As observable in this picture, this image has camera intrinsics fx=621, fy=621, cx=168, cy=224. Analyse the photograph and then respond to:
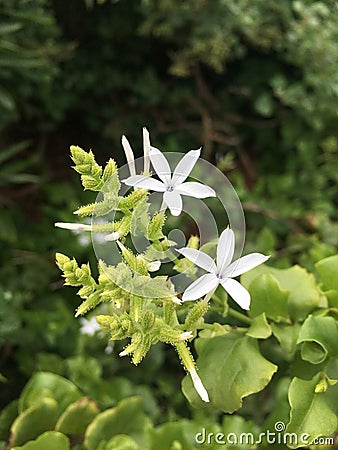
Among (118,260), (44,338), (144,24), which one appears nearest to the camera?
(118,260)

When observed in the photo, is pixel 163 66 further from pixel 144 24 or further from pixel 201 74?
pixel 144 24

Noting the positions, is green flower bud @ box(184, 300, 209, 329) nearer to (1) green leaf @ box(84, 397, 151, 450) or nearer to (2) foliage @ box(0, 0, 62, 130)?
(1) green leaf @ box(84, 397, 151, 450)

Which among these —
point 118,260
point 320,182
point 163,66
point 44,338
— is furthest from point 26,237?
point 118,260

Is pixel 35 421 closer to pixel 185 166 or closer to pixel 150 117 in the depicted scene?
pixel 185 166

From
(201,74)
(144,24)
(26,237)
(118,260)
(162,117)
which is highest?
(118,260)

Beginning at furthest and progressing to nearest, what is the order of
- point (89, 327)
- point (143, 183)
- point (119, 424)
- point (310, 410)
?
point (89, 327), point (119, 424), point (310, 410), point (143, 183)

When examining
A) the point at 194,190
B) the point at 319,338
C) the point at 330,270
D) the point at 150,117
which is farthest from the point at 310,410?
the point at 150,117
